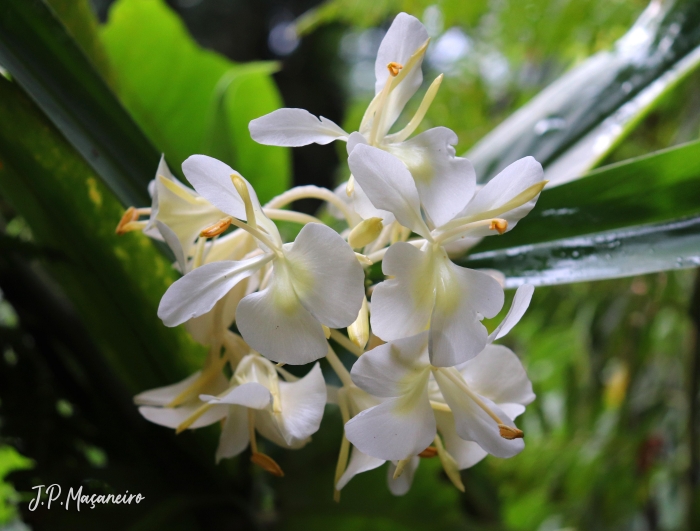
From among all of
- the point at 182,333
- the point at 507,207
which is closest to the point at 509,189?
the point at 507,207

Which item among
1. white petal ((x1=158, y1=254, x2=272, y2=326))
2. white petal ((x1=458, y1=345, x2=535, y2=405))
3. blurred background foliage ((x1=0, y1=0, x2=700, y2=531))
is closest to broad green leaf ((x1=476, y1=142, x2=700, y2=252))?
blurred background foliage ((x1=0, y1=0, x2=700, y2=531))

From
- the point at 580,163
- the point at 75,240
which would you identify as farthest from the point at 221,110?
the point at 580,163

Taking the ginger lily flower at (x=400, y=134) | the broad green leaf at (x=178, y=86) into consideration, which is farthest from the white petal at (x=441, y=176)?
the broad green leaf at (x=178, y=86)

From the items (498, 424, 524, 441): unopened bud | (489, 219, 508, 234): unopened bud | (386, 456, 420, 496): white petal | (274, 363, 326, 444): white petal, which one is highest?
(489, 219, 508, 234): unopened bud

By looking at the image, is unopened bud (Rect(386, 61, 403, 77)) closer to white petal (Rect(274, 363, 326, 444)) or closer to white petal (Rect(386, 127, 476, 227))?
white petal (Rect(386, 127, 476, 227))

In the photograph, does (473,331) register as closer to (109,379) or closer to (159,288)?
(159,288)

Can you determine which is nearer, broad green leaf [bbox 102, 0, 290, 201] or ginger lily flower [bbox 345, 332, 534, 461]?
ginger lily flower [bbox 345, 332, 534, 461]
